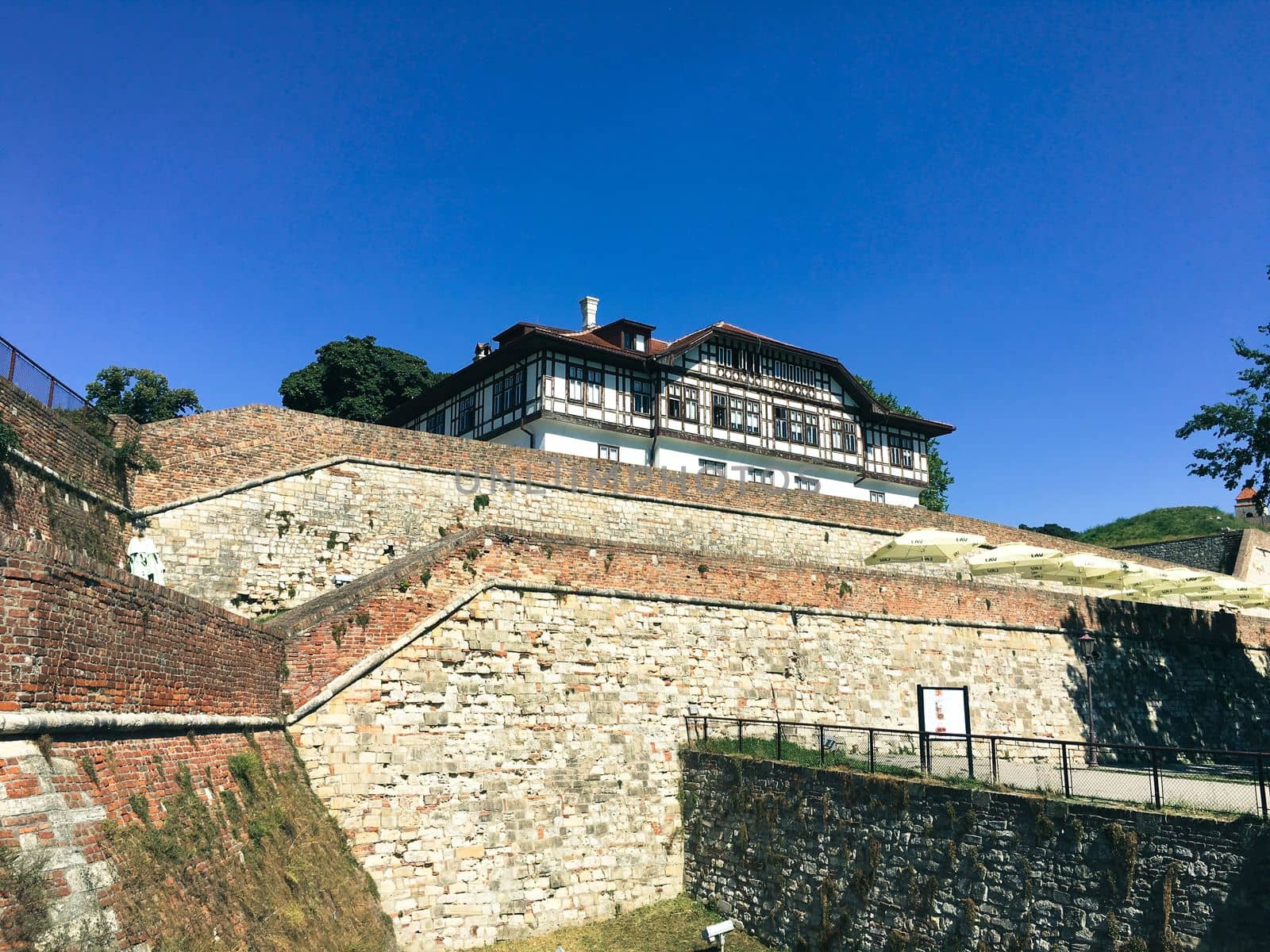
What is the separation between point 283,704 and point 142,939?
6950 mm

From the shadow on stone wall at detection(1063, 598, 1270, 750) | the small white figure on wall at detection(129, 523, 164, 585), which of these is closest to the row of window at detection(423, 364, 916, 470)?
the shadow on stone wall at detection(1063, 598, 1270, 750)

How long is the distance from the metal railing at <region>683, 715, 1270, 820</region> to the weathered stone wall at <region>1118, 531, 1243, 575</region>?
73.5 feet

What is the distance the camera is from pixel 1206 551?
47031mm

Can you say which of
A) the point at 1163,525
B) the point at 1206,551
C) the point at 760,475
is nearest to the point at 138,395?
the point at 760,475

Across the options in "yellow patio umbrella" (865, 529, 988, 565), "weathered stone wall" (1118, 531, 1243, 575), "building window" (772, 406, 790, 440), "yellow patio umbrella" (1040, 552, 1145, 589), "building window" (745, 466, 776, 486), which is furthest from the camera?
"weathered stone wall" (1118, 531, 1243, 575)

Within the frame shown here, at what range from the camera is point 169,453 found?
798 inches

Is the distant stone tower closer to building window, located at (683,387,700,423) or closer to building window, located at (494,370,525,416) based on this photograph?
building window, located at (683,387,700,423)

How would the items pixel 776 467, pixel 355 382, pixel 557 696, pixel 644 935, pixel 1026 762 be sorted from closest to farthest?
1. pixel 644 935
2. pixel 557 696
3. pixel 1026 762
4. pixel 776 467
5. pixel 355 382

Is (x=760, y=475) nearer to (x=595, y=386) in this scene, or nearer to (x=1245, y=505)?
(x=595, y=386)

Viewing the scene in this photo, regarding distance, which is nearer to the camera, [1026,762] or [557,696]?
[557,696]

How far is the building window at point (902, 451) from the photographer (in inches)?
1750

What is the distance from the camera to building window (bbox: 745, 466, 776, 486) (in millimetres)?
39562

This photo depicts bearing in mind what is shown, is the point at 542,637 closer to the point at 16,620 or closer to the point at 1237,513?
the point at 16,620

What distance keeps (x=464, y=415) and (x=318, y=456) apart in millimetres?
17265
